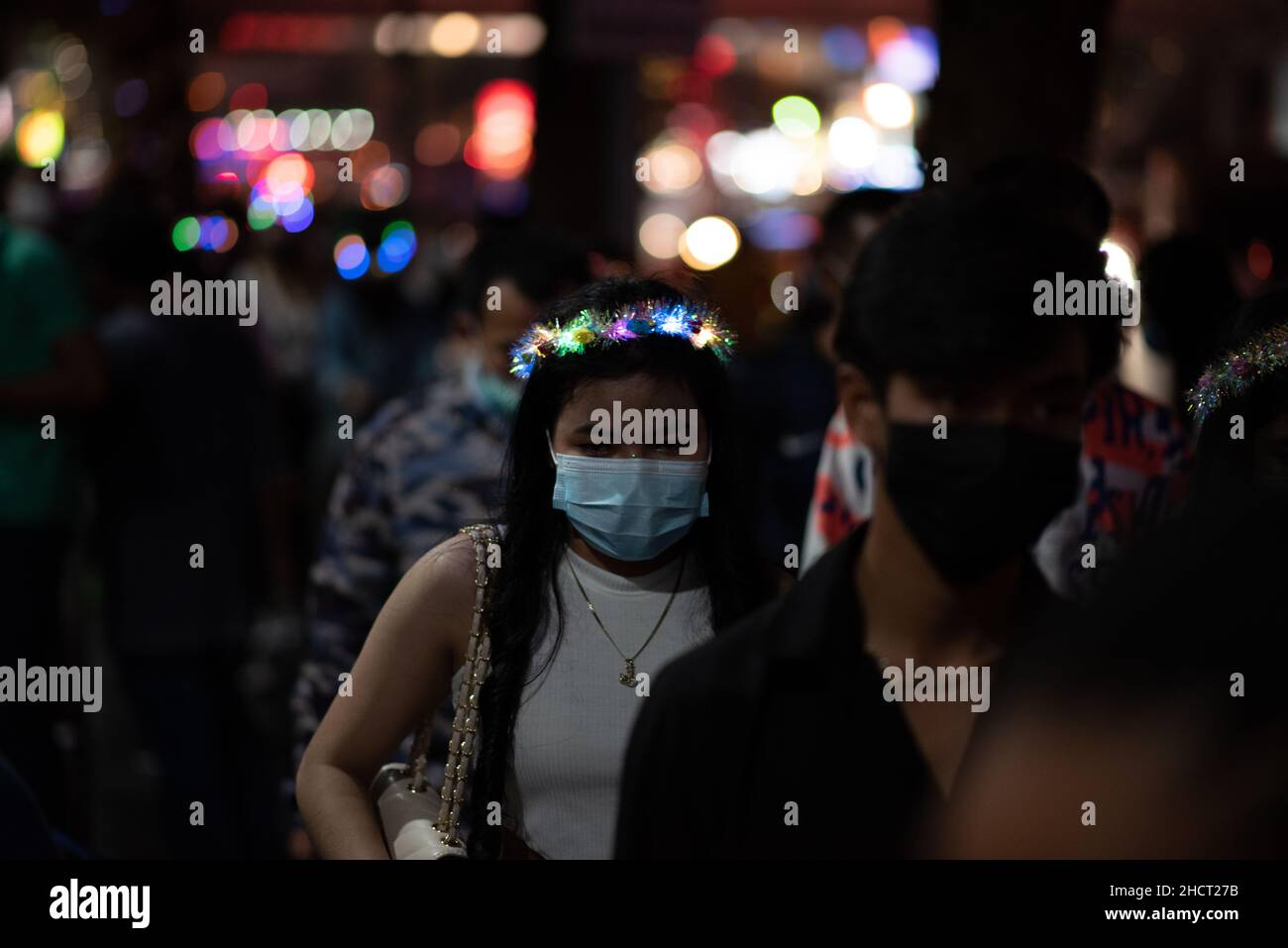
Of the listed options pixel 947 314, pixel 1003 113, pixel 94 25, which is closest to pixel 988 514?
pixel 947 314

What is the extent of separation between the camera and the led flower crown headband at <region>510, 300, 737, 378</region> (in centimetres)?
279

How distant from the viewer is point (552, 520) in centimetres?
286

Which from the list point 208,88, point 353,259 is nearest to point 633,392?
point 353,259

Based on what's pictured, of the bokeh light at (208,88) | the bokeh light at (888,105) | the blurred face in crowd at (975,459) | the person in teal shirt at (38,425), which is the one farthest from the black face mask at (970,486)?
the bokeh light at (888,105)

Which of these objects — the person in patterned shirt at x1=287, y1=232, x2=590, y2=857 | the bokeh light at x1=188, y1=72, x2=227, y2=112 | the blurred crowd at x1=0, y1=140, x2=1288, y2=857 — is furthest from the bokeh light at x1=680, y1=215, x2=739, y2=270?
the bokeh light at x1=188, y1=72, x2=227, y2=112

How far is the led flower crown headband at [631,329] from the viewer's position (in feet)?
9.15

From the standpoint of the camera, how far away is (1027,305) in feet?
6.95

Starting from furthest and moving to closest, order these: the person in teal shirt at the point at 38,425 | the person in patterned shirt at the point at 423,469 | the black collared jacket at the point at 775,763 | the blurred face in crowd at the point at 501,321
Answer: the person in teal shirt at the point at 38,425 → the blurred face in crowd at the point at 501,321 → the person in patterned shirt at the point at 423,469 → the black collared jacket at the point at 775,763

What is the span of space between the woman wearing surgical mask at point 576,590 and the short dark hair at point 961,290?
2.06ft

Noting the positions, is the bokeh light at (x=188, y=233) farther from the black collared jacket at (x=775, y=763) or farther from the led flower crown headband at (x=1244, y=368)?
the black collared jacket at (x=775, y=763)

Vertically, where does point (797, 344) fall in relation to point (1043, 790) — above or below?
above

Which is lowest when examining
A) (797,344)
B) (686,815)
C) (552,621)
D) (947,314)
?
(686,815)

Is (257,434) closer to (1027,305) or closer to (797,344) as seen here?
(797,344)

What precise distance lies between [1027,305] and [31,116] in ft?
62.7
